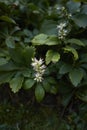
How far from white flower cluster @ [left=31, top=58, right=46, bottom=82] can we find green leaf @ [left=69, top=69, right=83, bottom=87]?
0.79 feet

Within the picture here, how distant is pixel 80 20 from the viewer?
3.11m

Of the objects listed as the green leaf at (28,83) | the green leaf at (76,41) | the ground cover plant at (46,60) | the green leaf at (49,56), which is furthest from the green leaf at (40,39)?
the green leaf at (28,83)

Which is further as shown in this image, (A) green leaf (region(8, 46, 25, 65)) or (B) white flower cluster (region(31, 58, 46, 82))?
(A) green leaf (region(8, 46, 25, 65))

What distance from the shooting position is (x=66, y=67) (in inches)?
120

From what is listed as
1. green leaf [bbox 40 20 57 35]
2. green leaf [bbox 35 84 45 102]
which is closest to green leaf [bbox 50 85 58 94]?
green leaf [bbox 35 84 45 102]

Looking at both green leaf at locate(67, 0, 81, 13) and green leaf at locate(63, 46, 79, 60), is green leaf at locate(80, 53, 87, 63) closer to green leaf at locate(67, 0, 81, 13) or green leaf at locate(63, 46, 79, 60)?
green leaf at locate(63, 46, 79, 60)

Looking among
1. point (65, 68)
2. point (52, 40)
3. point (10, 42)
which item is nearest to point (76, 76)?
point (65, 68)

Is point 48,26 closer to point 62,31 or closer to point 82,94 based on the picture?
point 62,31

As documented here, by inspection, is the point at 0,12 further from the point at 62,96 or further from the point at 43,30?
the point at 62,96

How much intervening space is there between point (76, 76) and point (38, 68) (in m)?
0.32

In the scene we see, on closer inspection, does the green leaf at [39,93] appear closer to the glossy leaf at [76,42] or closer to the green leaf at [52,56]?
the green leaf at [52,56]

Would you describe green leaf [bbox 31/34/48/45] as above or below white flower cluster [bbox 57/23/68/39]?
below

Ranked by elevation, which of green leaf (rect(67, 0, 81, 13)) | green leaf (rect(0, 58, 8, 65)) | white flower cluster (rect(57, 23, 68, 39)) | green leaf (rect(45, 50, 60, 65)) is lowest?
green leaf (rect(0, 58, 8, 65))

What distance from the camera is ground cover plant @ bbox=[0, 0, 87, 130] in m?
3.00
